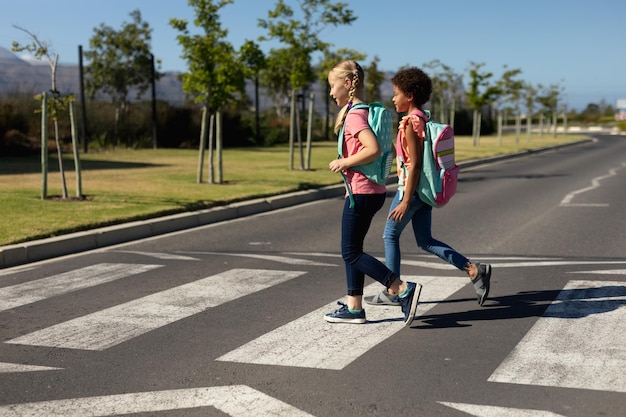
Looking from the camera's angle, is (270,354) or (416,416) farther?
(270,354)

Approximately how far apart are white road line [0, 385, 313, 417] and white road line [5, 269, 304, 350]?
3.35 feet

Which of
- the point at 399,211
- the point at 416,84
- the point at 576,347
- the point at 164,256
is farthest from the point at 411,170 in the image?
the point at 164,256

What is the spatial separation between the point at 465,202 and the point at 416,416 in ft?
34.2

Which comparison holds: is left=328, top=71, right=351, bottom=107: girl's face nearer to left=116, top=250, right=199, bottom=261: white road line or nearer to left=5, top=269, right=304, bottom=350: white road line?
left=5, top=269, right=304, bottom=350: white road line

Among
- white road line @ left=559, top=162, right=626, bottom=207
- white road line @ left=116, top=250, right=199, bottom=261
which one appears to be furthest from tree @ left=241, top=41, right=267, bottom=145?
white road line @ left=116, top=250, right=199, bottom=261

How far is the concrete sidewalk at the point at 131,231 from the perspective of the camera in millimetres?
8602

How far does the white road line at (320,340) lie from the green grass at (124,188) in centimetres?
439

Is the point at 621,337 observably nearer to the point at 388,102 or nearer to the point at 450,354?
the point at 450,354

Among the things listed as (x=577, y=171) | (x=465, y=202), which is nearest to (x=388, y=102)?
(x=577, y=171)

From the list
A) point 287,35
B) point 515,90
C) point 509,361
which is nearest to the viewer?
point 509,361

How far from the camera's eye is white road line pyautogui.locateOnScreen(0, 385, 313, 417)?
4.05 meters

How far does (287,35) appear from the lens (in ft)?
66.1

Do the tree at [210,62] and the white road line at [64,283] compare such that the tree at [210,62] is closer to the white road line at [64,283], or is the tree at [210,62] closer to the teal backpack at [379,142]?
the white road line at [64,283]

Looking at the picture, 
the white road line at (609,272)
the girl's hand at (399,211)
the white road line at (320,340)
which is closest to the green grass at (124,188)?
the white road line at (320,340)
